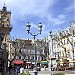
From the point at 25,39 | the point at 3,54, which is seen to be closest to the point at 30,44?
the point at 25,39

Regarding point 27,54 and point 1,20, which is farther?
point 27,54

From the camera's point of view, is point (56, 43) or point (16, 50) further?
point (16, 50)

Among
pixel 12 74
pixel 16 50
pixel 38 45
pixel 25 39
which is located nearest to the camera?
pixel 12 74

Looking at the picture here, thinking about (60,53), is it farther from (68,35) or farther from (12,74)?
(12,74)

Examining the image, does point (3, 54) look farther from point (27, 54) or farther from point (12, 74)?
point (27, 54)

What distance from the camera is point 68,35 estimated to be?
232 feet

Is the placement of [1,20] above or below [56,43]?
above

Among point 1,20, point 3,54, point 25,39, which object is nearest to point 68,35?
point 1,20

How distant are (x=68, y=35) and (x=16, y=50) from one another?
66.4ft

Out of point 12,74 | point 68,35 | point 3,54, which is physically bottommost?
point 12,74

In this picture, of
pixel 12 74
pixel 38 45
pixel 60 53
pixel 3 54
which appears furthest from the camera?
pixel 38 45

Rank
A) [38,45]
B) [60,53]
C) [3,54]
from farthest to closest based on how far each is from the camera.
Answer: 1. [38,45]
2. [60,53]
3. [3,54]

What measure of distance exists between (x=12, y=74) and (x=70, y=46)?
4031 cm

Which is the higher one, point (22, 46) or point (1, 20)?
point (1, 20)
